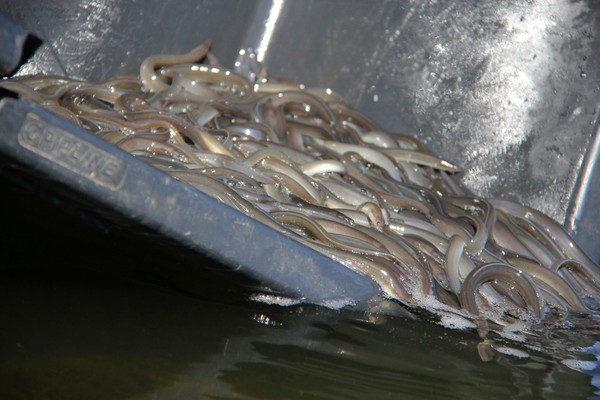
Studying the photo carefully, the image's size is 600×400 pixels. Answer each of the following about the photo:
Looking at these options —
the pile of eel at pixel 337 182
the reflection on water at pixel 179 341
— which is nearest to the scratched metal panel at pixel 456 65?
the pile of eel at pixel 337 182

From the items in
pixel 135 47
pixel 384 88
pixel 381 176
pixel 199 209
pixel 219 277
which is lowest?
pixel 219 277

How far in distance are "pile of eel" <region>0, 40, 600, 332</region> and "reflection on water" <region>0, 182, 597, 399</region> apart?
0.89 feet

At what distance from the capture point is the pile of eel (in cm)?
244

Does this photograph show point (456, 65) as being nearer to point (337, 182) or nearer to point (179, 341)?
point (337, 182)

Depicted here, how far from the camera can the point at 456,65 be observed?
3654 mm

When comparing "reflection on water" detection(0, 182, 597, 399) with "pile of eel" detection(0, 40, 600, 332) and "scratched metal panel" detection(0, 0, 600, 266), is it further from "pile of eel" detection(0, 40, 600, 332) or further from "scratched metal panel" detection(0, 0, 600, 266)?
"scratched metal panel" detection(0, 0, 600, 266)

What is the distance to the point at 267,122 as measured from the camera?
327 centimetres

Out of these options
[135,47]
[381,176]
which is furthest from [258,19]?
[381,176]

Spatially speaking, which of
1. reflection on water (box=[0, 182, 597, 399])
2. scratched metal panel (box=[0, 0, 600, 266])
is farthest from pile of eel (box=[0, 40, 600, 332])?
reflection on water (box=[0, 182, 597, 399])

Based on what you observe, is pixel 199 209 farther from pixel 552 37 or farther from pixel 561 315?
pixel 552 37

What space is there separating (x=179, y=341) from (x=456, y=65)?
229 cm

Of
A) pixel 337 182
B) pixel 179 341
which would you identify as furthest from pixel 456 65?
pixel 179 341

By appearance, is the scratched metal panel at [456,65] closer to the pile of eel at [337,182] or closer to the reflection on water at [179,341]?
the pile of eel at [337,182]

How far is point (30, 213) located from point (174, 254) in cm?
42
